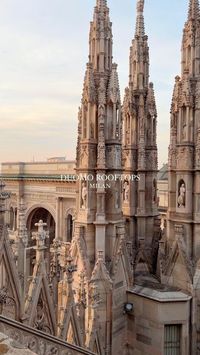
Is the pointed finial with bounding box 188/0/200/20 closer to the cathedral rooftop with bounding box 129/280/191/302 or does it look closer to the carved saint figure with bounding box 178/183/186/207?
the carved saint figure with bounding box 178/183/186/207

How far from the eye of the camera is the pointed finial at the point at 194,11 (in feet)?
44.9

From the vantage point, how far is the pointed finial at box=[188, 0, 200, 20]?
13688 mm

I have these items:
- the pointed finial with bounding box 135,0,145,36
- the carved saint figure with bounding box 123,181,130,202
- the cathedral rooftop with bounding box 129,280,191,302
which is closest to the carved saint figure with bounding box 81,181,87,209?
the cathedral rooftop with bounding box 129,280,191,302

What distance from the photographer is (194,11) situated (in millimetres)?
13727

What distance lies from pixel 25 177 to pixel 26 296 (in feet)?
101

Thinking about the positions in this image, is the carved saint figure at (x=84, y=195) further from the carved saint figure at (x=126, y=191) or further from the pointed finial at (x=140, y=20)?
the pointed finial at (x=140, y=20)

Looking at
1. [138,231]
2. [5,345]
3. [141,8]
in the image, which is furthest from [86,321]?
[141,8]

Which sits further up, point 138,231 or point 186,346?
point 138,231

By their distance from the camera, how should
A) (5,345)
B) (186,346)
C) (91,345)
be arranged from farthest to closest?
1. (186,346)
2. (91,345)
3. (5,345)

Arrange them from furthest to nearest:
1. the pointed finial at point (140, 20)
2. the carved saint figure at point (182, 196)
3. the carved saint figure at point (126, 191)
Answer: the pointed finial at point (140, 20) → the carved saint figure at point (126, 191) → the carved saint figure at point (182, 196)

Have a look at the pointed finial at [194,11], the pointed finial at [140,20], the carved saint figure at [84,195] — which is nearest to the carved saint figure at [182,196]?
the carved saint figure at [84,195]

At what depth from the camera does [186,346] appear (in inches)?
469

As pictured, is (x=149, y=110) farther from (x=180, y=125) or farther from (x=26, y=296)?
(x=26, y=296)

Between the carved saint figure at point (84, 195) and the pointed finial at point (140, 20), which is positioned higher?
the pointed finial at point (140, 20)
